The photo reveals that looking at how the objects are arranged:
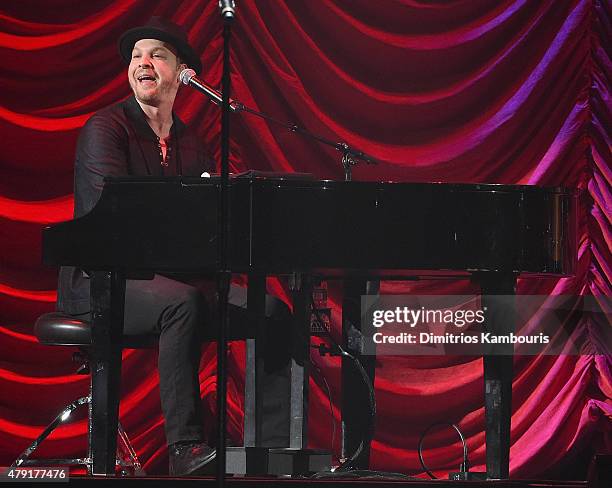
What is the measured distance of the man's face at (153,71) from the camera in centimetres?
380

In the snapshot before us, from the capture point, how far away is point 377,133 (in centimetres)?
489

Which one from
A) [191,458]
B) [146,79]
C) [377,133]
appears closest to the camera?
[191,458]

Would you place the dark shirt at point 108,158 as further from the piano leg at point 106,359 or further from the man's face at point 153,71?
the piano leg at point 106,359

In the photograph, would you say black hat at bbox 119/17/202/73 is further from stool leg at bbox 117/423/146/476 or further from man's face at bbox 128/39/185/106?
stool leg at bbox 117/423/146/476

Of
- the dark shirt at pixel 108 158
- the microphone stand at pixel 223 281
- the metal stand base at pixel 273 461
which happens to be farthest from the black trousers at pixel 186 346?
the microphone stand at pixel 223 281

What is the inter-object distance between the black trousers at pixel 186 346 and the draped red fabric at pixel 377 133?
47.7 inches

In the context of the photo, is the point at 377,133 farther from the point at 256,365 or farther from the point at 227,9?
the point at 227,9

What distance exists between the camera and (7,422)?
4652 millimetres

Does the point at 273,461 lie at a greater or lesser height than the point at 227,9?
lesser

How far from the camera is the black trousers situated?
3189mm

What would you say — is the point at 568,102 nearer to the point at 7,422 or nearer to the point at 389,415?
the point at 389,415

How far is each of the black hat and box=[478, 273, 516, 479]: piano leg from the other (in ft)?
4.55

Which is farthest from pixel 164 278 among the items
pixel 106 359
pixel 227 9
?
pixel 227 9

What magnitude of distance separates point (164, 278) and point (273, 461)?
669mm
